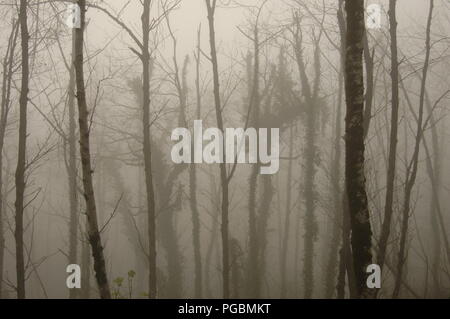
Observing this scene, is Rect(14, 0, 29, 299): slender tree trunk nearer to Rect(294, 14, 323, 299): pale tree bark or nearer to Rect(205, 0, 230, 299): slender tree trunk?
Rect(205, 0, 230, 299): slender tree trunk

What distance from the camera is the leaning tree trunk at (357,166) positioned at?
5504 millimetres

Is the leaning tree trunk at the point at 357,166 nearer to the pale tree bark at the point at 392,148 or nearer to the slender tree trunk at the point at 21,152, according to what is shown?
the pale tree bark at the point at 392,148

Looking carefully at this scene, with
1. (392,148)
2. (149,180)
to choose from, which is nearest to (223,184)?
(149,180)

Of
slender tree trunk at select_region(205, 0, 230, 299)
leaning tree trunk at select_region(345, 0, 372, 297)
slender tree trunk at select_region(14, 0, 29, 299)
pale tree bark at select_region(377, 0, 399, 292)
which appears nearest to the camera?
leaning tree trunk at select_region(345, 0, 372, 297)

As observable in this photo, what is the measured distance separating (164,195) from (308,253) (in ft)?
23.3

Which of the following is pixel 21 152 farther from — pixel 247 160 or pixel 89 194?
pixel 247 160

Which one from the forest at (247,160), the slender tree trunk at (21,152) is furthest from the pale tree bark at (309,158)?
the slender tree trunk at (21,152)

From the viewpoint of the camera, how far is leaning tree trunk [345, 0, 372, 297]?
5.50m

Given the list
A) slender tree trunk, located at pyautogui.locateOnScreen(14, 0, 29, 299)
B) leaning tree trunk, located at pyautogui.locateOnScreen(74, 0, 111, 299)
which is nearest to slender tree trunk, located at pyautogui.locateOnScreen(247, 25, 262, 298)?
slender tree trunk, located at pyautogui.locateOnScreen(14, 0, 29, 299)

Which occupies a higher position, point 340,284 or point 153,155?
point 153,155
